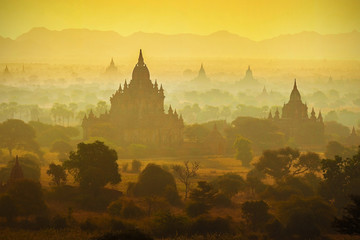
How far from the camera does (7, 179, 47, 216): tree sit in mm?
44656

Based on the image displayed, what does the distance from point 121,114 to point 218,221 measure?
159 ft

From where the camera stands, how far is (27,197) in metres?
45.5

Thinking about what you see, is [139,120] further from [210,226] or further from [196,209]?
[210,226]

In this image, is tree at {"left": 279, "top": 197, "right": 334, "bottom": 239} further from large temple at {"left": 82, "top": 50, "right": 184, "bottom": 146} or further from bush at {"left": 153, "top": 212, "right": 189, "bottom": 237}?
large temple at {"left": 82, "top": 50, "right": 184, "bottom": 146}

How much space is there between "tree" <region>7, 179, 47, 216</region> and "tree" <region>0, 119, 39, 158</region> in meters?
31.4

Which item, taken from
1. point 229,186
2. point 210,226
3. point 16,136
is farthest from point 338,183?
point 16,136

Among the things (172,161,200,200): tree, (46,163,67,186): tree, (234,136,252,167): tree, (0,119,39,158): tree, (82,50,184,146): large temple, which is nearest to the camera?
(46,163,67,186): tree

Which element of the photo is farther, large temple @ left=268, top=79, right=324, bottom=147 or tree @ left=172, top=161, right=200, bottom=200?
large temple @ left=268, top=79, right=324, bottom=147

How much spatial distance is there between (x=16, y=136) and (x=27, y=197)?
3524cm

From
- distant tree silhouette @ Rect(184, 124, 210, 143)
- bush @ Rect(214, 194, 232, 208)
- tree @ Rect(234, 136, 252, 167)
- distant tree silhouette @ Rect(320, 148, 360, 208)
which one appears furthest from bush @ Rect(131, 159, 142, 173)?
distant tree silhouette @ Rect(320, 148, 360, 208)

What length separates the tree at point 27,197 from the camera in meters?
44.7

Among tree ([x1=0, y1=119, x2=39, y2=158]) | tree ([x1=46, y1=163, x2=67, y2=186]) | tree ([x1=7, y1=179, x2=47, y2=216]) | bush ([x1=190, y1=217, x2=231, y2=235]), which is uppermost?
tree ([x1=0, y1=119, x2=39, y2=158])

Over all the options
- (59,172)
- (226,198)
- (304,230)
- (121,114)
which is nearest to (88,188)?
(59,172)

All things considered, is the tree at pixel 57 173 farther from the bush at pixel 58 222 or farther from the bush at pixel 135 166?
the bush at pixel 135 166
